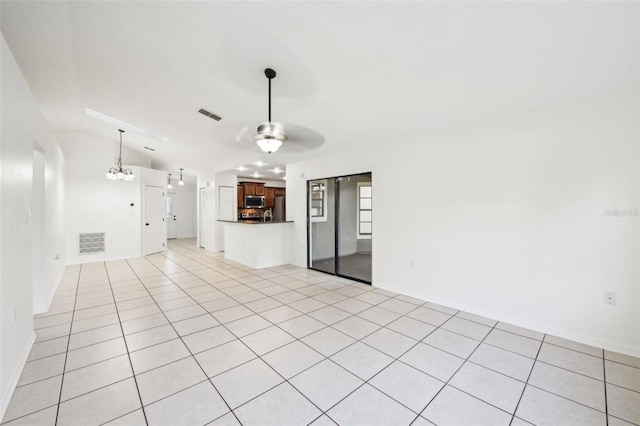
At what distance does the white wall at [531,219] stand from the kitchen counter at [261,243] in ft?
9.63

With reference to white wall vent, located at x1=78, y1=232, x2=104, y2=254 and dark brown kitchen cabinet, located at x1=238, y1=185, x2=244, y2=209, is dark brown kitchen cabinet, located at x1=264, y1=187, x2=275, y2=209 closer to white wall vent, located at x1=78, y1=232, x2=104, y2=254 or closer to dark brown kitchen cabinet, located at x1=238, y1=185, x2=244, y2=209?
dark brown kitchen cabinet, located at x1=238, y1=185, x2=244, y2=209

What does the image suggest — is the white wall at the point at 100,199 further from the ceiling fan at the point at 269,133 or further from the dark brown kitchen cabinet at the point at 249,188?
the ceiling fan at the point at 269,133

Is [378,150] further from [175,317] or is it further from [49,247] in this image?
[49,247]

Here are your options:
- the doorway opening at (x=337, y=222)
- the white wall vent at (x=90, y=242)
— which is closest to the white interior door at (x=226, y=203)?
the white wall vent at (x=90, y=242)

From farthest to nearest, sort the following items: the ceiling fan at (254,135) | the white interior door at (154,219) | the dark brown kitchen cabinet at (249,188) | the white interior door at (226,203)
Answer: the dark brown kitchen cabinet at (249,188)
the white interior door at (226,203)
the white interior door at (154,219)
the ceiling fan at (254,135)

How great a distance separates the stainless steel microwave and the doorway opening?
12.7 ft

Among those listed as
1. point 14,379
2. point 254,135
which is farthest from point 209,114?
point 14,379

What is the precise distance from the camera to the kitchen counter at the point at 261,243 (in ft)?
19.1

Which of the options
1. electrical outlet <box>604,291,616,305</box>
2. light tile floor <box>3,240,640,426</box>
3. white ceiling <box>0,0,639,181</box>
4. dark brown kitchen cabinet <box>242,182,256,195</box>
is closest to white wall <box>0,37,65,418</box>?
light tile floor <box>3,240,640,426</box>

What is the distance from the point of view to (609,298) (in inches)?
96.8

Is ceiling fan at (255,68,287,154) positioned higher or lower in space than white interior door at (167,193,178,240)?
higher

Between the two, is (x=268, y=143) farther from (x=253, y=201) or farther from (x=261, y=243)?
(x=253, y=201)

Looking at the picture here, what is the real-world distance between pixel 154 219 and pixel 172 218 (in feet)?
11.7

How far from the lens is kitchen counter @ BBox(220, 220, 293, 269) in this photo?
582 cm
